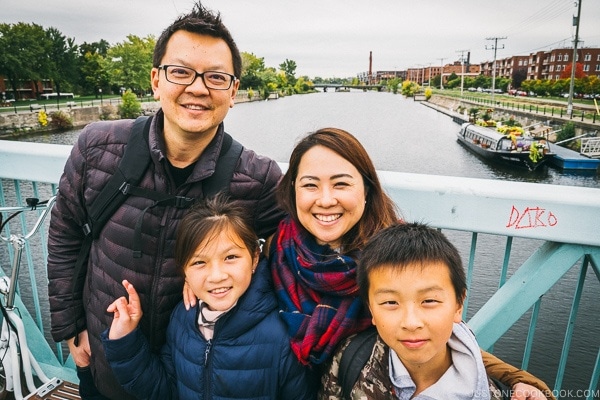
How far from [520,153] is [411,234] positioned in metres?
24.6

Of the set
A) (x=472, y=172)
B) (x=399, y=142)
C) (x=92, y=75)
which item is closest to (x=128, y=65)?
(x=92, y=75)

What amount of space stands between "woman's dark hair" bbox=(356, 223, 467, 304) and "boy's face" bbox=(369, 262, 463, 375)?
0.02 meters

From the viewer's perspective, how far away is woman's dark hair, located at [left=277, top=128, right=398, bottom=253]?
4.64 feet

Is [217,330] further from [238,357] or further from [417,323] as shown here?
[417,323]

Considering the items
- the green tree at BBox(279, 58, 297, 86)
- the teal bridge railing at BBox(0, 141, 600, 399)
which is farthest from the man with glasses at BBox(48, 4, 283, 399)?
the green tree at BBox(279, 58, 297, 86)

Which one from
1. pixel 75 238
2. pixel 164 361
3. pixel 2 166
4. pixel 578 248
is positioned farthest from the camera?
pixel 2 166

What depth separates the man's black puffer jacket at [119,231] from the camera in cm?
156

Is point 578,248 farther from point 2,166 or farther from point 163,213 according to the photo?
point 2,166

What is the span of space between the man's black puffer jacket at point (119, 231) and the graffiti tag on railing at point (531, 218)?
0.82m

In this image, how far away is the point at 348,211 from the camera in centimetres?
142

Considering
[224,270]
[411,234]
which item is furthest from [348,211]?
[224,270]

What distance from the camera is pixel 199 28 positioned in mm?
1531

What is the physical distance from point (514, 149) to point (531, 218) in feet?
81.6

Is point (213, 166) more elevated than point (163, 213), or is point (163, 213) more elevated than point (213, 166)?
point (213, 166)
